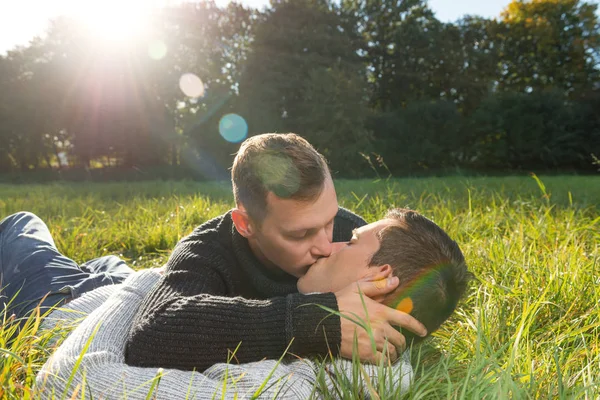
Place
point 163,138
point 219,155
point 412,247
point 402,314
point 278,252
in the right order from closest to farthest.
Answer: point 402,314 → point 412,247 → point 278,252 → point 219,155 → point 163,138

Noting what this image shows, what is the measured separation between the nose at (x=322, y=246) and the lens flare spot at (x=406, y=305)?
16.8 inches

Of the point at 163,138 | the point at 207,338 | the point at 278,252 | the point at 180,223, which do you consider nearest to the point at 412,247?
the point at 278,252

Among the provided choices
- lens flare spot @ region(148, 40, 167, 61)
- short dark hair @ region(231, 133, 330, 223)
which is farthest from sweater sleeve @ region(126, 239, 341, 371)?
lens flare spot @ region(148, 40, 167, 61)

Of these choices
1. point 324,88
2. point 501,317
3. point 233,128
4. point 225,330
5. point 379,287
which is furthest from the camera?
point 233,128

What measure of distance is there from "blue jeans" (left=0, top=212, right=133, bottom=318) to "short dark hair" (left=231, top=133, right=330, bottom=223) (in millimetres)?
1378

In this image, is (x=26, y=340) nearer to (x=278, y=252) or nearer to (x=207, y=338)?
(x=207, y=338)

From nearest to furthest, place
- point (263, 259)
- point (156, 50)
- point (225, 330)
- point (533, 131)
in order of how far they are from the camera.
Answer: point (225, 330), point (263, 259), point (533, 131), point (156, 50)

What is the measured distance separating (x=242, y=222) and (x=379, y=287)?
810 mm

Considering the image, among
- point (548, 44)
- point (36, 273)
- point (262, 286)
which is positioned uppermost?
point (548, 44)

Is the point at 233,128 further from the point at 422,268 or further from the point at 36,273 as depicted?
the point at 422,268

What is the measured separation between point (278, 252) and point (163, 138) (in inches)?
955

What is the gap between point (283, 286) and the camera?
225 cm

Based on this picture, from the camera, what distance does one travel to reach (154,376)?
5.22 ft

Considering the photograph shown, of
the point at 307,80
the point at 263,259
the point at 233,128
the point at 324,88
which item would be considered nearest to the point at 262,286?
the point at 263,259
